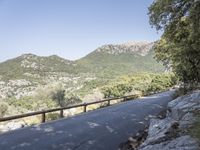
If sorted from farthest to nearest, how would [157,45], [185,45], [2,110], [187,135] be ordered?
1. [2,110]
2. [157,45]
3. [185,45]
4. [187,135]

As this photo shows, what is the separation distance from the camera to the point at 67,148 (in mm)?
11125

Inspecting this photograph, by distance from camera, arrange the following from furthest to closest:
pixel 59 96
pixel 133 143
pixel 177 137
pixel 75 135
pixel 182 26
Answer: pixel 59 96
pixel 182 26
pixel 75 135
pixel 133 143
pixel 177 137

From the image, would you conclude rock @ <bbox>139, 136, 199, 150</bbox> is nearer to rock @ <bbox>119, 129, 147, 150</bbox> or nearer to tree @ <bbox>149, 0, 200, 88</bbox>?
rock @ <bbox>119, 129, 147, 150</bbox>

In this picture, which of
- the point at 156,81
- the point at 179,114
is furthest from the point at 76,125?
the point at 156,81

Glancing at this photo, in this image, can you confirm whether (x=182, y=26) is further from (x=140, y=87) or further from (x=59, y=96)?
(x=59, y=96)

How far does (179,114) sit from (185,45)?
6.54 meters

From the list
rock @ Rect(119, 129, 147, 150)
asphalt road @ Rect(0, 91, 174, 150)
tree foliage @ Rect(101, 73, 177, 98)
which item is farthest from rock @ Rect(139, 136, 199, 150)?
tree foliage @ Rect(101, 73, 177, 98)

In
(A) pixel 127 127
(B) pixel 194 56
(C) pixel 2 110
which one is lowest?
(C) pixel 2 110

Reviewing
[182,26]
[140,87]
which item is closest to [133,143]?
[182,26]

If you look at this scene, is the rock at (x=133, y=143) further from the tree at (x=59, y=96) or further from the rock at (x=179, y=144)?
the tree at (x=59, y=96)

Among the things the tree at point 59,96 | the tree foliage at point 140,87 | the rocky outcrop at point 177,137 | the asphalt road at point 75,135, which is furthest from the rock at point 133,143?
the tree at point 59,96

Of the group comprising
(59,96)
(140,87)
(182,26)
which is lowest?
(59,96)

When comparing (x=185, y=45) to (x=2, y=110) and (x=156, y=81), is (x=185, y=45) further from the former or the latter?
(x=156, y=81)

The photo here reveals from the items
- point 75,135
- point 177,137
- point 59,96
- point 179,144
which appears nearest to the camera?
point 179,144
